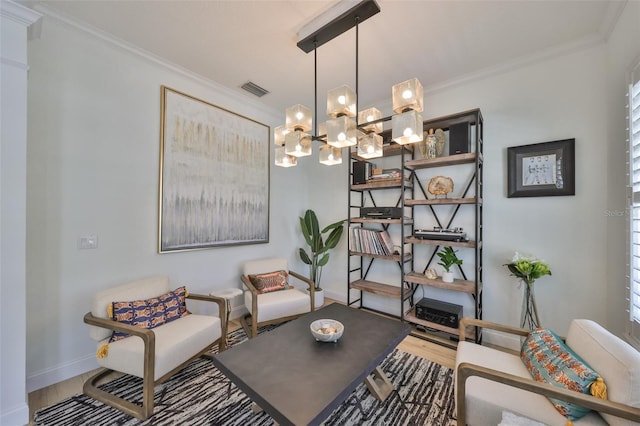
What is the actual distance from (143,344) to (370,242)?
246 cm

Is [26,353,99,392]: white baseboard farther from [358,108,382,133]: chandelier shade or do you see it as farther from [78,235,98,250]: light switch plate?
[358,108,382,133]: chandelier shade

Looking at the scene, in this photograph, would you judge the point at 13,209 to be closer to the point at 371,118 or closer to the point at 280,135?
the point at 280,135

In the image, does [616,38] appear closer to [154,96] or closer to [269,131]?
[269,131]

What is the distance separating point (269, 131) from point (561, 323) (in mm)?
3949

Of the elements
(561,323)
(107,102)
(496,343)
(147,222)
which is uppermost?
(107,102)

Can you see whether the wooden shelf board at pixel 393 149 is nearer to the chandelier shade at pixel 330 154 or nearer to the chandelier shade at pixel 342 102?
the chandelier shade at pixel 330 154

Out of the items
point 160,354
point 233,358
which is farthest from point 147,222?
point 233,358

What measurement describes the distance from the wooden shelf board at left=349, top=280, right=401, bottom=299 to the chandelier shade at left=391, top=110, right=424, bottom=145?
1.99 m

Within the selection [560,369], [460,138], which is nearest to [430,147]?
[460,138]

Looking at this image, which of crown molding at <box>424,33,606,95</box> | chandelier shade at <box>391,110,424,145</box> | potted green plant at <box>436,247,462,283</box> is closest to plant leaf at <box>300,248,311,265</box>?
potted green plant at <box>436,247,462,283</box>

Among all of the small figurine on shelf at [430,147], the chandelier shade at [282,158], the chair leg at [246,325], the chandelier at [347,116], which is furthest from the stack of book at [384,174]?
the chair leg at [246,325]

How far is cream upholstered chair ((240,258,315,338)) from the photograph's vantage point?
267 centimetres

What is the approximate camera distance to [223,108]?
306 centimetres

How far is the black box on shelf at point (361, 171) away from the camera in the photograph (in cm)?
328
